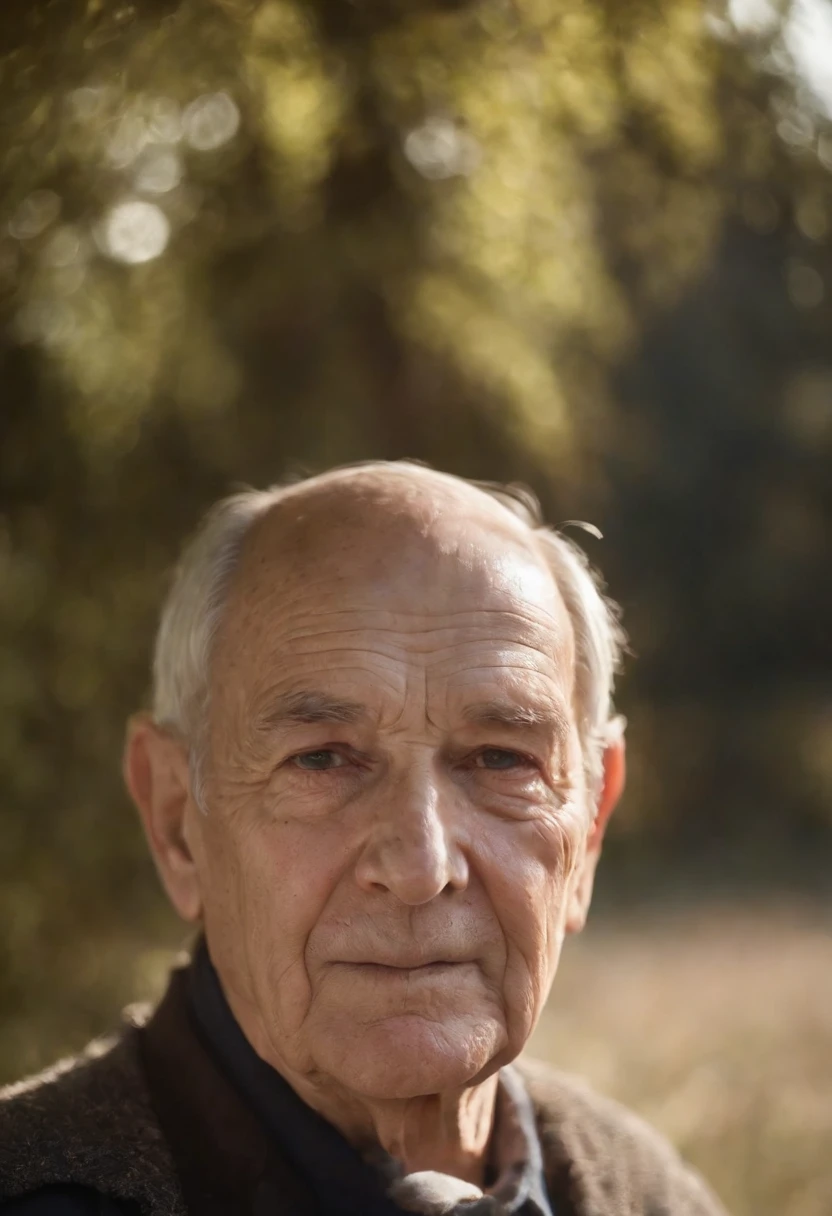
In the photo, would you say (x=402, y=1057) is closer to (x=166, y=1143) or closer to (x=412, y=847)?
(x=412, y=847)

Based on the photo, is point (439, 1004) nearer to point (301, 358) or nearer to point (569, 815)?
point (569, 815)

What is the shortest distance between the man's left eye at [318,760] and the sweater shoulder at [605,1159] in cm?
89

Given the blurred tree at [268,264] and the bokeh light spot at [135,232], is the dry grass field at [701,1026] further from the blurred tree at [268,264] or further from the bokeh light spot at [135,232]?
the bokeh light spot at [135,232]

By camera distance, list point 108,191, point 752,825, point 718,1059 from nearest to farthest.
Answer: point 108,191, point 718,1059, point 752,825

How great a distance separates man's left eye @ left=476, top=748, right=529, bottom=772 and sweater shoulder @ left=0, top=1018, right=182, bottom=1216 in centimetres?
76

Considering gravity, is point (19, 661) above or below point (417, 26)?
below

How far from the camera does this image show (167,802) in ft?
7.36

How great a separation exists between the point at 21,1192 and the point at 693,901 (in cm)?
730

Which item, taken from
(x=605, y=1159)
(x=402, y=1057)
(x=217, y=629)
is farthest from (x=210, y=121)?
(x=605, y=1159)

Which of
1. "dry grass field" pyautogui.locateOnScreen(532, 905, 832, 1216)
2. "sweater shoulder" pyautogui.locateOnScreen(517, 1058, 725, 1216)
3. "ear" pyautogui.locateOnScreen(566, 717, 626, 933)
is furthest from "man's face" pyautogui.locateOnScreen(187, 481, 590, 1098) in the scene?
"dry grass field" pyautogui.locateOnScreen(532, 905, 832, 1216)

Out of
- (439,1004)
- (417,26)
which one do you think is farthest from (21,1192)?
(417,26)

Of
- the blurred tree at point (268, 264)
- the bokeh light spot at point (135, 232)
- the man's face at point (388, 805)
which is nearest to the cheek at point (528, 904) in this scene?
the man's face at point (388, 805)

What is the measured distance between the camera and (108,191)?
8.80ft

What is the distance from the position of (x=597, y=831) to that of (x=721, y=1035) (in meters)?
3.70
